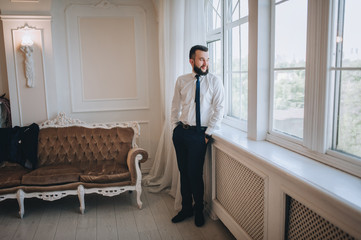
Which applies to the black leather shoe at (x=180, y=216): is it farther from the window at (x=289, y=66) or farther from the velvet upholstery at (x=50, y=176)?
the window at (x=289, y=66)

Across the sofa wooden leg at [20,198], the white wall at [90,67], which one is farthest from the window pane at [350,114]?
the white wall at [90,67]

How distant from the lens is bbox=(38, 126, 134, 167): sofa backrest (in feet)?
13.4

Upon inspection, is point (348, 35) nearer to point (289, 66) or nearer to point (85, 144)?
point (289, 66)

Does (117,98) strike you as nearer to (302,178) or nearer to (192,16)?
(192,16)

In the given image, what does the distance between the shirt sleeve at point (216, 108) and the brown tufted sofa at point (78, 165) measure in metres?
1.05

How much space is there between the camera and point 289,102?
240 cm

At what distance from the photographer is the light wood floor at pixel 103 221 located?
3.11m

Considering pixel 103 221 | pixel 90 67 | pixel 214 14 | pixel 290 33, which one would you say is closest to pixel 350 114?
pixel 290 33

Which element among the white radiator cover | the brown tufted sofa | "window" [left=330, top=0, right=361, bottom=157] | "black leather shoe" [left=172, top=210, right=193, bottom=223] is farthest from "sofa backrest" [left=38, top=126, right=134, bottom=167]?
"window" [left=330, top=0, right=361, bottom=157]

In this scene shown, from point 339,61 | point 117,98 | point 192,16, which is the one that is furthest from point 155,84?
point 339,61

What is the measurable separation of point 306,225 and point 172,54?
8.59ft

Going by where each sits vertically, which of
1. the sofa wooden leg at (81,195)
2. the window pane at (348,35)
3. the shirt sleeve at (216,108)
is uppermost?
the window pane at (348,35)

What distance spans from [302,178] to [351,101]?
0.51 meters

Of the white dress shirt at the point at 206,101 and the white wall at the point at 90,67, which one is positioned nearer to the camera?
the white dress shirt at the point at 206,101
